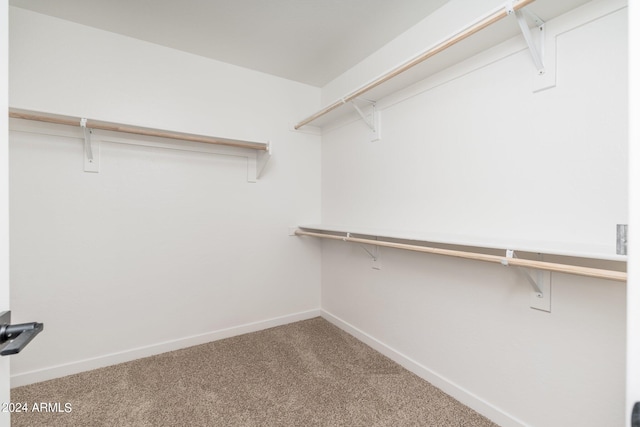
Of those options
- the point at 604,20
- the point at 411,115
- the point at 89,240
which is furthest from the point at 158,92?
the point at 604,20

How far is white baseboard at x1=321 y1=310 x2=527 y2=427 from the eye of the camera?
137 centimetres

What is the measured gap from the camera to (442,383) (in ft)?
5.40

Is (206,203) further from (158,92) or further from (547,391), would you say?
(547,391)

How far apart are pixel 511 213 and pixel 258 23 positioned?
6.21 feet

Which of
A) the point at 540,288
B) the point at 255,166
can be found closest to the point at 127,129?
the point at 255,166

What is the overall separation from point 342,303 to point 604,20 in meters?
2.31

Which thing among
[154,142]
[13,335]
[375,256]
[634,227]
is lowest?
[375,256]

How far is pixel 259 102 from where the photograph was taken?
97.8 inches

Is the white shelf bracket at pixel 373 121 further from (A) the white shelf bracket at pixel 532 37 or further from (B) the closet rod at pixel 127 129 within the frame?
(A) the white shelf bracket at pixel 532 37

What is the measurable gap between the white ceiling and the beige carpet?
7.49ft

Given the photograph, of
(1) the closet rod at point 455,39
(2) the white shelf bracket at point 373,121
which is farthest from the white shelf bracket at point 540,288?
(2) the white shelf bracket at point 373,121

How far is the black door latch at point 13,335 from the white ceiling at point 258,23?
5.98 feet

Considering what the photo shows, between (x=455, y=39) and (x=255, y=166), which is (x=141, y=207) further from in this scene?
(x=455, y=39)

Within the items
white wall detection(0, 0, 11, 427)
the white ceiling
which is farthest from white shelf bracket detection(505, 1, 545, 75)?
white wall detection(0, 0, 11, 427)
